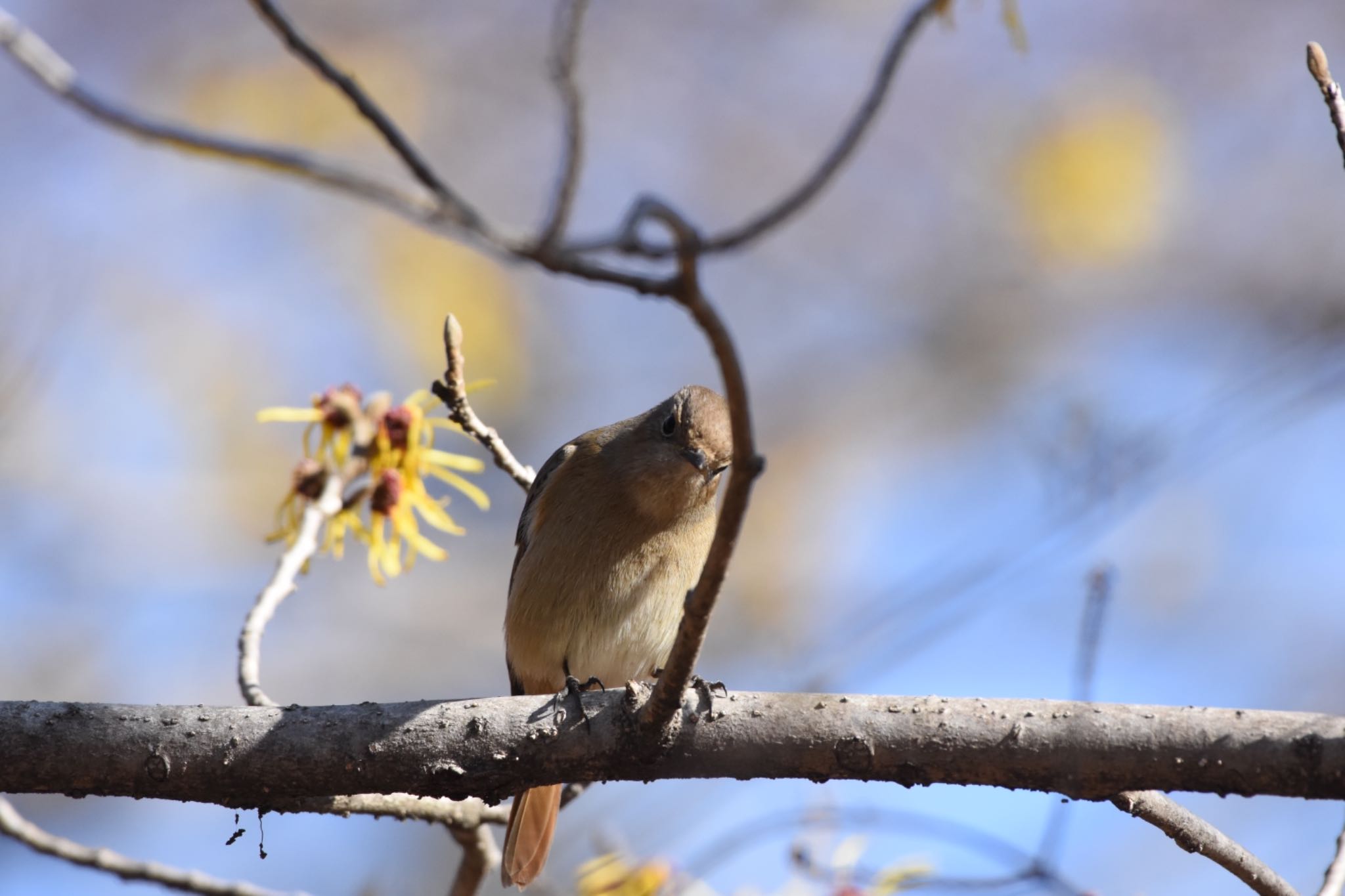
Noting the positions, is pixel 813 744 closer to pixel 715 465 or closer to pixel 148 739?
pixel 148 739

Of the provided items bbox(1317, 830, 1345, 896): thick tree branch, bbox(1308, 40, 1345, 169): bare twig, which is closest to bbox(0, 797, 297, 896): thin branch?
bbox(1317, 830, 1345, 896): thick tree branch

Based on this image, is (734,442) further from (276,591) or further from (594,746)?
(276,591)

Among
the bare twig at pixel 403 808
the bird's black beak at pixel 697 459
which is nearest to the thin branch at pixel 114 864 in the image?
the bare twig at pixel 403 808

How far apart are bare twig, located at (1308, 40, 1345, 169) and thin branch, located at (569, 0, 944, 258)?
28.6 inches

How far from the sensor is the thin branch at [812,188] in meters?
1.96

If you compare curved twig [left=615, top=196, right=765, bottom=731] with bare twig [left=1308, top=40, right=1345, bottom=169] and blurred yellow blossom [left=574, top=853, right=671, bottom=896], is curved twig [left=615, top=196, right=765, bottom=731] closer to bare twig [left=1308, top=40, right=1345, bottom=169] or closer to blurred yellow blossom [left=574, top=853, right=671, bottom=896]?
bare twig [left=1308, top=40, right=1345, bottom=169]

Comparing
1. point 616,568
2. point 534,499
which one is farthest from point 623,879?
point 534,499

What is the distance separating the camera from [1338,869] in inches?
103

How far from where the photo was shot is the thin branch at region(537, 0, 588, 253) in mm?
2287

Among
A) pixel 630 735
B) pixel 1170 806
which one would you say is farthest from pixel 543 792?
pixel 1170 806

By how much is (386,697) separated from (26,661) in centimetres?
239

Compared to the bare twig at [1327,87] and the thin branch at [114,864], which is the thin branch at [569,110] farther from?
the thin branch at [114,864]

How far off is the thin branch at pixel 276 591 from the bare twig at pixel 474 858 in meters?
0.76

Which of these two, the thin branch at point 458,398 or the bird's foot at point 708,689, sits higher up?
the thin branch at point 458,398
